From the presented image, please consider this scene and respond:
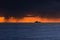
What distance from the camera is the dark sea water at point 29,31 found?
132 centimetres

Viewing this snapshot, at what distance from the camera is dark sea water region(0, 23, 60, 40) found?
1.32 metres

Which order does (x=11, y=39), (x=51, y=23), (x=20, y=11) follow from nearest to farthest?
(x=11, y=39) < (x=51, y=23) < (x=20, y=11)

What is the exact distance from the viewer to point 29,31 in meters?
1.34

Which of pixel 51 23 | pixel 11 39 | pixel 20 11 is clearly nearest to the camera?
pixel 11 39

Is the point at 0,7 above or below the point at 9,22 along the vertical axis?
above

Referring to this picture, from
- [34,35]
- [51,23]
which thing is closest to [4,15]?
[34,35]

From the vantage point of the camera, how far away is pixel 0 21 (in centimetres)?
145

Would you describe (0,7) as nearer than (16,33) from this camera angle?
No

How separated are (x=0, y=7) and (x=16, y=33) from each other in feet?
1.25

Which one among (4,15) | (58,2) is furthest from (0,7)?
(58,2)

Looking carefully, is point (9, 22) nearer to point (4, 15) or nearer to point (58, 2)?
point (4, 15)

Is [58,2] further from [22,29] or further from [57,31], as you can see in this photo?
[22,29]

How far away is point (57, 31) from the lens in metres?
1.36

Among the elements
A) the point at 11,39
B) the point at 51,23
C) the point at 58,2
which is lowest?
the point at 11,39
